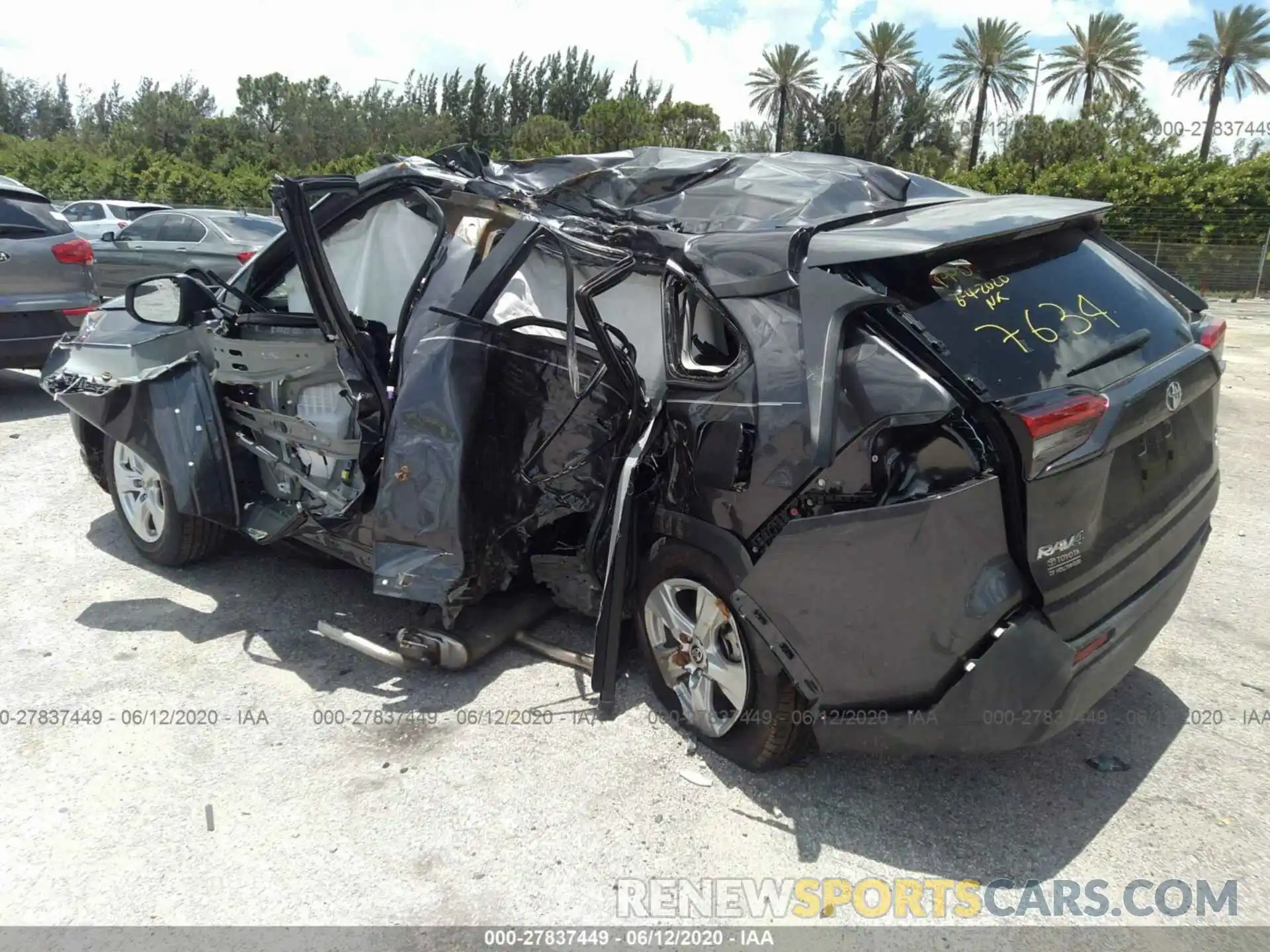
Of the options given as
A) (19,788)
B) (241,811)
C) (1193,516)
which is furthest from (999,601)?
(19,788)

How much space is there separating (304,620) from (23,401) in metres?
5.85

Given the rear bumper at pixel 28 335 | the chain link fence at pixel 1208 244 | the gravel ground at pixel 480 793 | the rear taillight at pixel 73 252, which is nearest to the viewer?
the gravel ground at pixel 480 793

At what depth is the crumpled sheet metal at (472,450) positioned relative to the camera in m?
3.42

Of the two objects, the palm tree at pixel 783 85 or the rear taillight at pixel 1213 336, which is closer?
the rear taillight at pixel 1213 336

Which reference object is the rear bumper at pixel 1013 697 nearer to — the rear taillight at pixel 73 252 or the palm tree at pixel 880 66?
the rear taillight at pixel 73 252

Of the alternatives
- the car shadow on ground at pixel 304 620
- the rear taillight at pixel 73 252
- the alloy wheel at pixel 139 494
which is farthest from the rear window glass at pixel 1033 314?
the rear taillight at pixel 73 252

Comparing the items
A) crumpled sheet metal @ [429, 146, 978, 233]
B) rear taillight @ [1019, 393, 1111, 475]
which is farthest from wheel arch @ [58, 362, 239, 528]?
rear taillight @ [1019, 393, 1111, 475]

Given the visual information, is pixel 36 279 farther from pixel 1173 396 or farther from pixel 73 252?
pixel 1173 396

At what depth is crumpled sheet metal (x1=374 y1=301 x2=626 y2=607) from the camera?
342 centimetres

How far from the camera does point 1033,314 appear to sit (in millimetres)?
2666

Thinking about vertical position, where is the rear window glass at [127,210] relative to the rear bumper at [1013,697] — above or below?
above

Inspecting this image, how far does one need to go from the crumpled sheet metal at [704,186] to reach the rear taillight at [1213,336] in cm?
102

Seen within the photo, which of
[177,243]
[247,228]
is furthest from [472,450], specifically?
[177,243]

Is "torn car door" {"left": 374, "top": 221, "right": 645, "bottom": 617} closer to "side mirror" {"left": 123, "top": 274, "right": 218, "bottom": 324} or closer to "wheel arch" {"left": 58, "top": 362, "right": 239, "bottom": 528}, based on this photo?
"wheel arch" {"left": 58, "top": 362, "right": 239, "bottom": 528}
